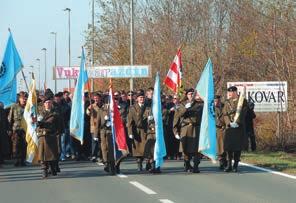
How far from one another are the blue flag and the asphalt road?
1779 millimetres

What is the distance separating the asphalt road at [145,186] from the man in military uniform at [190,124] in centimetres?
43

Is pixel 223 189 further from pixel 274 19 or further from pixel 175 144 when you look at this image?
pixel 274 19

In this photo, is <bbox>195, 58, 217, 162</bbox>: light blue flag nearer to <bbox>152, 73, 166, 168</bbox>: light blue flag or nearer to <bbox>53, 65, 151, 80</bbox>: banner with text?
<bbox>152, 73, 166, 168</bbox>: light blue flag

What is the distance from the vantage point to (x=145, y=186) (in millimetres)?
12547

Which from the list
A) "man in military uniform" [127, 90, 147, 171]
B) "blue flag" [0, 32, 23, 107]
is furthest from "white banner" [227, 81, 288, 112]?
"blue flag" [0, 32, 23, 107]

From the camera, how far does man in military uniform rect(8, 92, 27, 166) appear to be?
55.7 ft

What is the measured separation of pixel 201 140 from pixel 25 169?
4575 mm

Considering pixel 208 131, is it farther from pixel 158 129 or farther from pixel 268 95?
pixel 268 95

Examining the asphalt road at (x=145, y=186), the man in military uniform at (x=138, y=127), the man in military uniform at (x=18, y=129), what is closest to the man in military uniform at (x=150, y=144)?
the man in military uniform at (x=138, y=127)

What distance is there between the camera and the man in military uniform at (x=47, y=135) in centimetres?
1403

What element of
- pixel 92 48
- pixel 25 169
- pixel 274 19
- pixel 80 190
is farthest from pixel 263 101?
pixel 92 48

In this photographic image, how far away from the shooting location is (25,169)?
53.0ft

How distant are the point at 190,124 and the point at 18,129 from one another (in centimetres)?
490

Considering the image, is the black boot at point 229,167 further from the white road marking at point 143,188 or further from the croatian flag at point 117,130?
the white road marking at point 143,188
